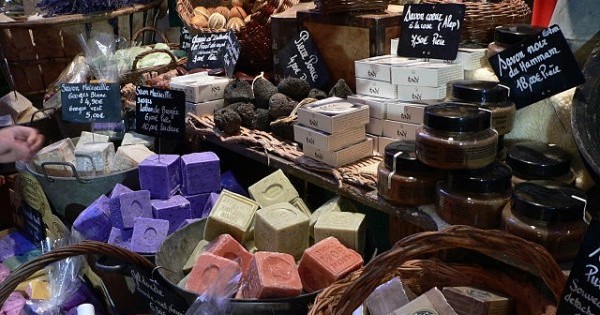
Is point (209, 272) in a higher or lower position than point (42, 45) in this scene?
lower

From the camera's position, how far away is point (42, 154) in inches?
83.0

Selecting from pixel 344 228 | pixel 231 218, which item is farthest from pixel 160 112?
pixel 344 228

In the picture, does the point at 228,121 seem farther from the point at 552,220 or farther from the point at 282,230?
the point at 552,220

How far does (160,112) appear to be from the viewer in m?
2.05

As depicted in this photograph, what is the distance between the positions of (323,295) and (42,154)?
132 cm

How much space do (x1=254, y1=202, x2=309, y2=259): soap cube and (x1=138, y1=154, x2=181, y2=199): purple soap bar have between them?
0.47 meters

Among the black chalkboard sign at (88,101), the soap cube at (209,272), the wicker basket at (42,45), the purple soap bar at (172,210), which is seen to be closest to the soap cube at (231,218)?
the soap cube at (209,272)

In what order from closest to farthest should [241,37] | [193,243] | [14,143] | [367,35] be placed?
1. [193,243]
2. [367,35]
3. [14,143]
4. [241,37]

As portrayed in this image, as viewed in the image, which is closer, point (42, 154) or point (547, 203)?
point (547, 203)

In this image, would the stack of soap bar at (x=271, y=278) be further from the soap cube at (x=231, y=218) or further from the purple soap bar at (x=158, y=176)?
the purple soap bar at (x=158, y=176)

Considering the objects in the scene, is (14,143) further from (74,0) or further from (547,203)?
(547,203)

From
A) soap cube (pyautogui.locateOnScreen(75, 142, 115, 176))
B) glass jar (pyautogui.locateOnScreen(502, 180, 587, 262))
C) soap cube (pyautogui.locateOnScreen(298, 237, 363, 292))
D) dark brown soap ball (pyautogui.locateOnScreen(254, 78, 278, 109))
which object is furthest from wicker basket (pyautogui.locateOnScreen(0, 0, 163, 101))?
glass jar (pyautogui.locateOnScreen(502, 180, 587, 262))

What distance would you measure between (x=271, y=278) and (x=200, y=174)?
695 mm

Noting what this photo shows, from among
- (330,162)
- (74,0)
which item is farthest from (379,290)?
(74,0)
